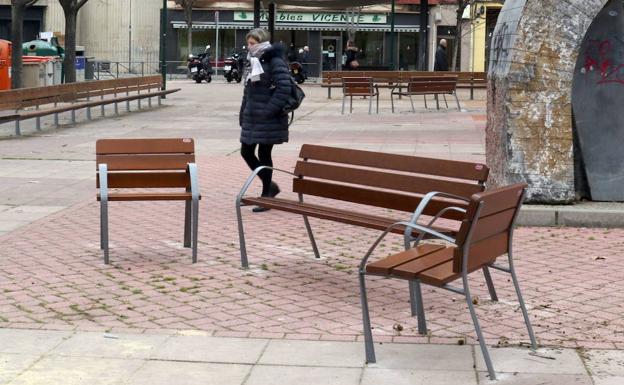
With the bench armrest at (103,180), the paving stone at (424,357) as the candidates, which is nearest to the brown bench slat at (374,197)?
Answer: the paving stone at (424,357)

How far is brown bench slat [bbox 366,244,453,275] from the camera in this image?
17.8ft

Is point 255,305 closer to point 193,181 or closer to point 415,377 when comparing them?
point 193,181

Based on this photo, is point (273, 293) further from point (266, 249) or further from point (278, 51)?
point (278, 51)

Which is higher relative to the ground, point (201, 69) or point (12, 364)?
point (201, 69)

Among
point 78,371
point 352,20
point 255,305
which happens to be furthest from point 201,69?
point 78,371

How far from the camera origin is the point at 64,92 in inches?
816

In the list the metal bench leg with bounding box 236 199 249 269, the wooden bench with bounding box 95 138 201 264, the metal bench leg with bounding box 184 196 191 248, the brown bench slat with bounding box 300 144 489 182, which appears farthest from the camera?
the metal bench leg with bounding box 184 196 191 248

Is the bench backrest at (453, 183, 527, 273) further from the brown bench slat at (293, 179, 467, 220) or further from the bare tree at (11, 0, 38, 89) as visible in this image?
the bare tree at (11, 0, 38, 89)

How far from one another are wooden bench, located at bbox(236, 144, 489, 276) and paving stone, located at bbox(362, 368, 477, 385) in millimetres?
966

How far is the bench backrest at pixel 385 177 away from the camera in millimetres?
6840

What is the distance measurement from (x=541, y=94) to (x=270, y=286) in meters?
3.61

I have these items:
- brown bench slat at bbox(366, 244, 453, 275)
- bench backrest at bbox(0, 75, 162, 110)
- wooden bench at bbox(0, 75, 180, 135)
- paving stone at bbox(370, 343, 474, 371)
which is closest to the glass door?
bench backrest at bbox(0, 75, 162, 110)

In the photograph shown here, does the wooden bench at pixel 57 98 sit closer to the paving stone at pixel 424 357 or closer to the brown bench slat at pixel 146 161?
the brown bench slat at pixel 146 161

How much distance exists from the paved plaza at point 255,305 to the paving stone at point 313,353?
1 centimetres
